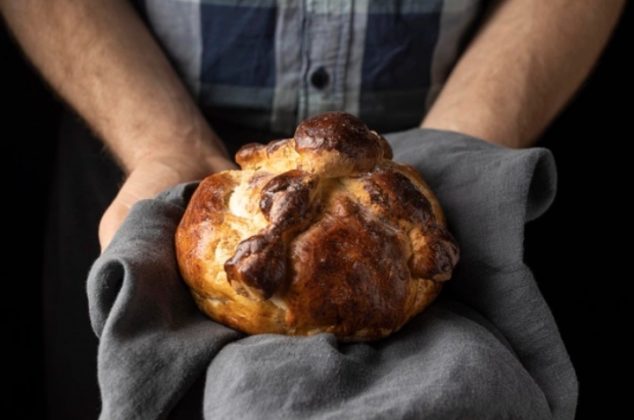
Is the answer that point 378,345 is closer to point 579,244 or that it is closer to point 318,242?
point 318,242

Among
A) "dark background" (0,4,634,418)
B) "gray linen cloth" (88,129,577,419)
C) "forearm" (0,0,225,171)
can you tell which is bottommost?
"dark background" (0,4,634,418)

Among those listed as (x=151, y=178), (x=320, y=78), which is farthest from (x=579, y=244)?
(x=151, y=178)

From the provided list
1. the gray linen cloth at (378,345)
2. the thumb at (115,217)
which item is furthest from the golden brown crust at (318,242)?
the thumb at (115,217)

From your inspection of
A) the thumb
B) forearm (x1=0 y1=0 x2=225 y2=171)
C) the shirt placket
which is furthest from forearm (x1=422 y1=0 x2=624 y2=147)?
the thumb

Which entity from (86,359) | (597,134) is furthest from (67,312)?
(597,134)

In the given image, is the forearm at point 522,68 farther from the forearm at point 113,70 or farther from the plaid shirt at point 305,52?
the forearm at point 113,70

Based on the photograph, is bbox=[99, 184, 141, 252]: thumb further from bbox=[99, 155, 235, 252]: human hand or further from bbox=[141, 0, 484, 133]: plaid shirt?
bbox=[141, 0, 484, 133]: plaid shirt
